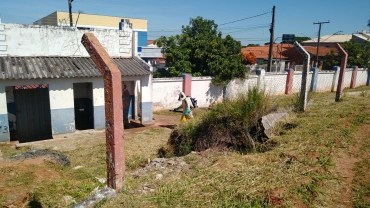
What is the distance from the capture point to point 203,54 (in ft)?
52.5

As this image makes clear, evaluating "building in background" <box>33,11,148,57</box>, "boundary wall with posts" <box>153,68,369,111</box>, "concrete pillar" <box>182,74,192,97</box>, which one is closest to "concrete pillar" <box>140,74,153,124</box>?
"boundary wall with posts" <box>153,68,369,111</box>

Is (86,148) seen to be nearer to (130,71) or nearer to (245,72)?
(130,71)

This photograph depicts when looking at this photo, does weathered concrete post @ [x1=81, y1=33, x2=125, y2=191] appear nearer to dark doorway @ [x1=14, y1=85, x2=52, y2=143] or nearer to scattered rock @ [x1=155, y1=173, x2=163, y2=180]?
scattered rock @ [x1=155, y1=173, x2=163, y2=180]

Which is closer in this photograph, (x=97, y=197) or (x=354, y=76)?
(x=97, y=197)

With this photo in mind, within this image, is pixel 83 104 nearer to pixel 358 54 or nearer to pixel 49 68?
pixel 49 68

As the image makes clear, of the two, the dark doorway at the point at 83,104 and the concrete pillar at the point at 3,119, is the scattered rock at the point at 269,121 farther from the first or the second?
the concrete pillar at the point at 3,119

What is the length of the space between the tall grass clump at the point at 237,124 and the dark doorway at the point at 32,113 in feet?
22.6

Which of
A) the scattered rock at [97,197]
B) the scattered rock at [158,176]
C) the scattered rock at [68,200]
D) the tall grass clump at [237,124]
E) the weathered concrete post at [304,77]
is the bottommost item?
the scattered rock at [68,200]

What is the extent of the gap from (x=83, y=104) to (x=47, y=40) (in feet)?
9.99

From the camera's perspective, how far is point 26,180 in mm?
5117

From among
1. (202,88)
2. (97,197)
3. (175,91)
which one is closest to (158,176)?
(97,197)

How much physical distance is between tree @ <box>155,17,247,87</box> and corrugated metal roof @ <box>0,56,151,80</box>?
505 centimetres

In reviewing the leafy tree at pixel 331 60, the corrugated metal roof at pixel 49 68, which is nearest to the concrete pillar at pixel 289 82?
the leafy tree at pixel 331 60

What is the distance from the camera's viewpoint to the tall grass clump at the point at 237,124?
625 centimetres
